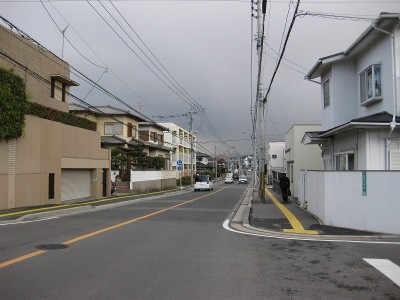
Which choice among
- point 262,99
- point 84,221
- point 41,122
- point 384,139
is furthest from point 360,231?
point 41,122

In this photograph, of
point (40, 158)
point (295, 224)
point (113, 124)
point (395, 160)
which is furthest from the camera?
point (113, 124)

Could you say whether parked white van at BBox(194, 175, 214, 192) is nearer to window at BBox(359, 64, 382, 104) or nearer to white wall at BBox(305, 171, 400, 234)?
window at BBox(359, 64, 382, 104)

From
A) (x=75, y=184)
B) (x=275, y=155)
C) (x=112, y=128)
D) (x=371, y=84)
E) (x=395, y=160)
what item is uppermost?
(x=112, y=128)

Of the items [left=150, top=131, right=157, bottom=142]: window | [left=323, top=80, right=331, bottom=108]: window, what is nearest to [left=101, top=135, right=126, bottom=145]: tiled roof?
[left=150, top=131, right=157, bottom=142]: window

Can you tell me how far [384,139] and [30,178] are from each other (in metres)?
16.8

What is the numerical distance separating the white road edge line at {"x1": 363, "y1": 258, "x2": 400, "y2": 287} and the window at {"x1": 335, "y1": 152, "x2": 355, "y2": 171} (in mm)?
8300

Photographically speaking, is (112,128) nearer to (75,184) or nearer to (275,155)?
(75,184)

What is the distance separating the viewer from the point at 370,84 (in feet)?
53.9

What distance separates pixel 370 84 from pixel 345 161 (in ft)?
10.5

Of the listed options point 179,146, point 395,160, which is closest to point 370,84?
point 395,160

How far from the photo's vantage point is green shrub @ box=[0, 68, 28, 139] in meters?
19.0

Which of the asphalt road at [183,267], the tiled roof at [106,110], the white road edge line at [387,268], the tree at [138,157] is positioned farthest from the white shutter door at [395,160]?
the tiled roof at [106,110]

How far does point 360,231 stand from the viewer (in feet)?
40.2

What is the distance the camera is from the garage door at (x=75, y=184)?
26.9 metres
